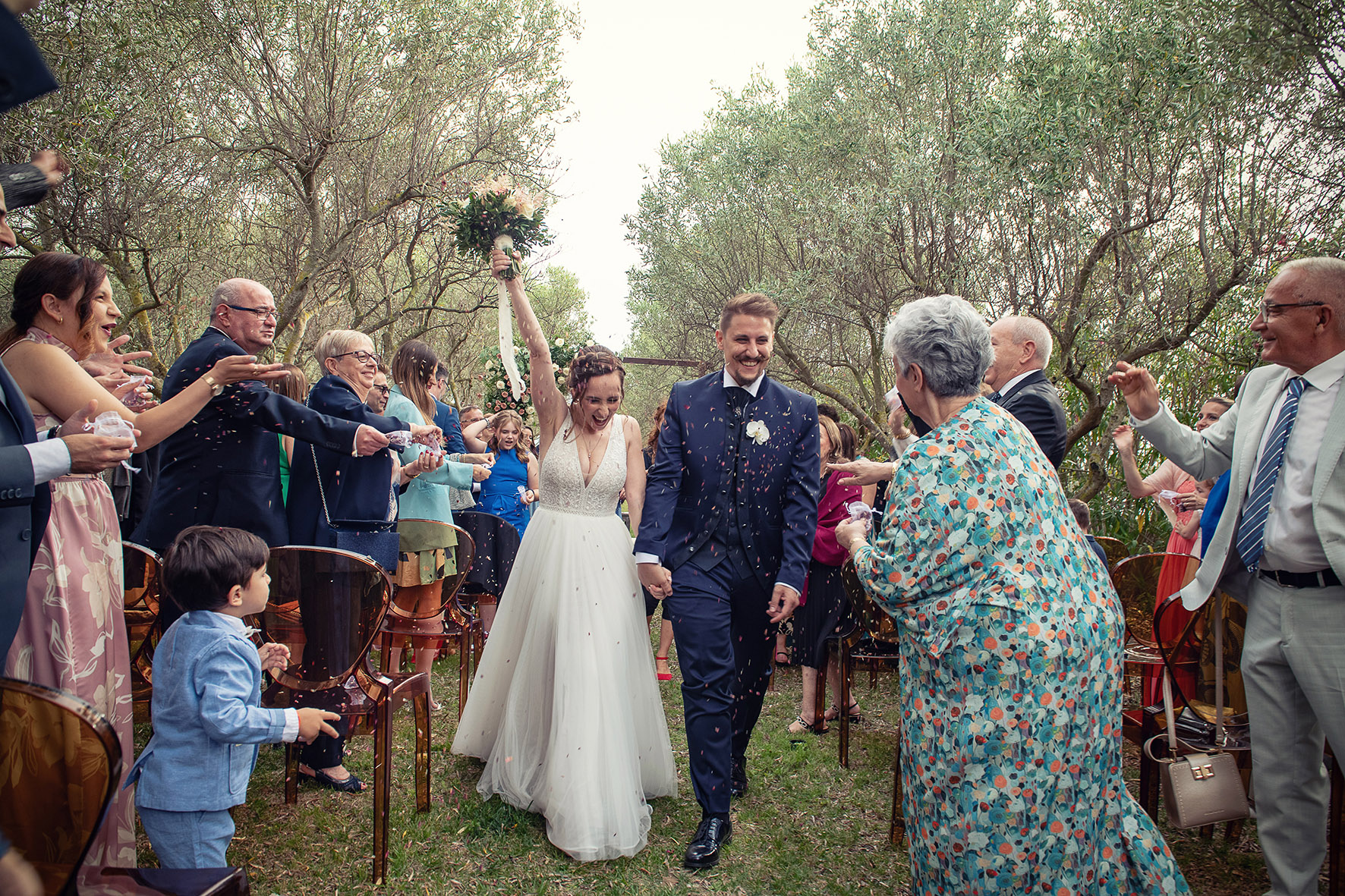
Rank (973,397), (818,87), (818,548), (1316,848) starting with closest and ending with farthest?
(973,397) < (1316,848) < (818,548) < (818,87)

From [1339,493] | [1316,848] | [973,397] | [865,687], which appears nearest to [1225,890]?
[1316,848]

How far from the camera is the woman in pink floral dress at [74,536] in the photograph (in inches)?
87.3

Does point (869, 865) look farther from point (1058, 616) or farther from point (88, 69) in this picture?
point (88, 69)

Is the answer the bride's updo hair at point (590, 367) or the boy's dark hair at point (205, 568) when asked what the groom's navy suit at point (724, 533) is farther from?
→ the boy's dark hair at point (205, 568)

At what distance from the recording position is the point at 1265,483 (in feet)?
8.64

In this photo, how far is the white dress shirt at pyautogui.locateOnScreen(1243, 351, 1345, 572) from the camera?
2500mm

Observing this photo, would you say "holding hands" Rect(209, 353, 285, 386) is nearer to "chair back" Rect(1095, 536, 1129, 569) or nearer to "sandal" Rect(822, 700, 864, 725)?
"sandal" Rect(822, 700, 864, 725)

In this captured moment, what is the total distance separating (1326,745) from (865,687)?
318cm

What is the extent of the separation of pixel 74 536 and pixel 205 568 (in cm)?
46

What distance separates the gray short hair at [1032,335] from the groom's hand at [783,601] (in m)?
1.48

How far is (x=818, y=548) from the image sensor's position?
501 centimetres

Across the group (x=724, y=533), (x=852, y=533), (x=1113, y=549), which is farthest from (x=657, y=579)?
(x=1113, y=549)

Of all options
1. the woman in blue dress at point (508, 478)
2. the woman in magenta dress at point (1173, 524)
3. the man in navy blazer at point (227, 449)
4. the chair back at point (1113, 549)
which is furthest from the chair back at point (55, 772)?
the chair back at point (1113, 549)

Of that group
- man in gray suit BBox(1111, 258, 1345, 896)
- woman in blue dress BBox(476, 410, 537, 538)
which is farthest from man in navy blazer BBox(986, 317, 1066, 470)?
woman in blue dress BBox(476, 410, 537, 538)
